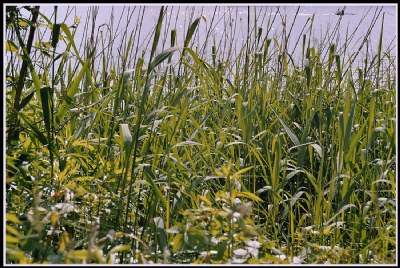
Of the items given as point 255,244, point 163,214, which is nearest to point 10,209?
point 163,214

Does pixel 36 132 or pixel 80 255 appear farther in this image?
pixel 36 132

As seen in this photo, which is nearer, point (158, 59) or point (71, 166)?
point (158, 59)

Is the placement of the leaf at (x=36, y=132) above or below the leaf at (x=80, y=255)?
above

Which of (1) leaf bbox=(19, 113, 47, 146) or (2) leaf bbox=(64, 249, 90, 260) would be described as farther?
(1) leaf bbox=(19, 113, 47, 146)

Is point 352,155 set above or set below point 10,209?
above

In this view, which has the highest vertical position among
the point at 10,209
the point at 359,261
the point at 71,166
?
the point at 71,166

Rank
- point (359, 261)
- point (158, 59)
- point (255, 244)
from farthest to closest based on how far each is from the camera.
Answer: point (359, 261), point (158, 59), point (255, 244)

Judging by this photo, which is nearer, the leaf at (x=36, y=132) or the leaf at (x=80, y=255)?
the leaf at (x=80, y=255)

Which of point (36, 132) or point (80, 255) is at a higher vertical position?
point (36, 132)

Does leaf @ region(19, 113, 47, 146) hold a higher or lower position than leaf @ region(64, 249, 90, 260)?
higher

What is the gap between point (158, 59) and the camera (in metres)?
1.23

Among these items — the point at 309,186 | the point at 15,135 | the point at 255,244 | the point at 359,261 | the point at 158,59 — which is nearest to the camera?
the point at 255,244

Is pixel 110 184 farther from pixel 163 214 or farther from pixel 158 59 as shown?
pixel 158 59

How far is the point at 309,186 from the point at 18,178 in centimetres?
95
